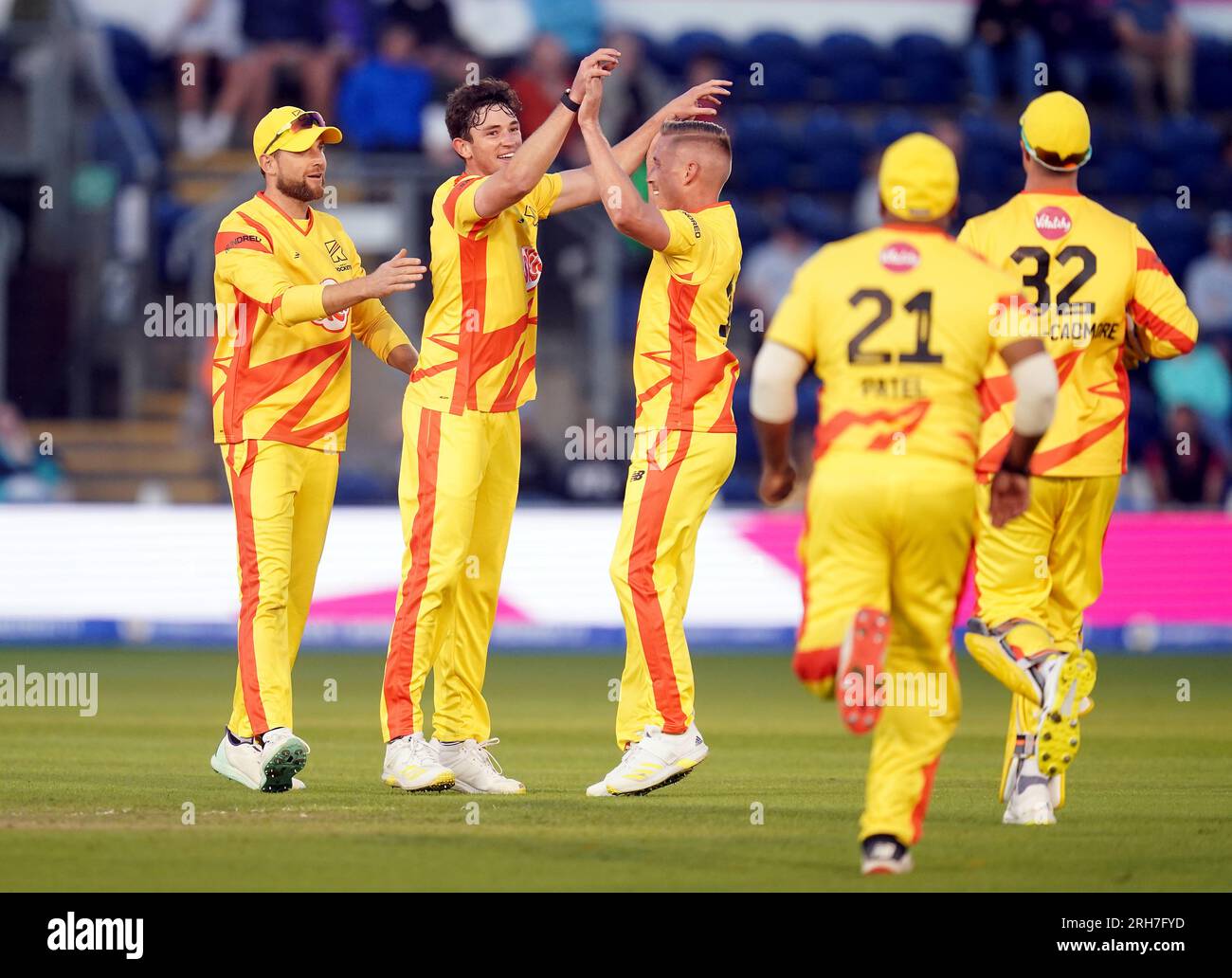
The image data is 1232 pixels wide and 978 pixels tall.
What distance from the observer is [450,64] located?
63.4 ft

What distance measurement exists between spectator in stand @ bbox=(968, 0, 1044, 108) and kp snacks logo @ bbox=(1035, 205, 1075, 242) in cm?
1351

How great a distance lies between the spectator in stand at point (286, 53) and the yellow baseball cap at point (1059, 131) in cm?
1187

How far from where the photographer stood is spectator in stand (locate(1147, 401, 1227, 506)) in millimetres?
17656

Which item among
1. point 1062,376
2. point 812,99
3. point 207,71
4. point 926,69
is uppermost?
point 926,69

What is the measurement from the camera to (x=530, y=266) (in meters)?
8.84

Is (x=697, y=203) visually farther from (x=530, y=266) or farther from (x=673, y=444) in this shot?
(x=673, y=444)

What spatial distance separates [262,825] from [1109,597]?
997 centimetres

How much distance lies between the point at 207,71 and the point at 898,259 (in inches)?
557

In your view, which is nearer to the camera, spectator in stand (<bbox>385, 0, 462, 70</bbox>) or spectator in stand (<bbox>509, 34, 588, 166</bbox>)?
spectator in stand (<bbox>509, 34, 588, 166</bbox>)

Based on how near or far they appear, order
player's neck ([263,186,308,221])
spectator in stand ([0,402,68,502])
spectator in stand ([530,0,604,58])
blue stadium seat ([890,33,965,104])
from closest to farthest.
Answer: player's neck ([263,186,308,221]), spectator in stand ([0,402,68,502]), spectator in stand ([530,0,604,58]), blue stadium seat ([890,33,965,104])

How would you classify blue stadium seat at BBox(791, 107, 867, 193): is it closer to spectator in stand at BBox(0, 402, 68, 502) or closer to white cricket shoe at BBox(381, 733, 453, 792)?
spectator in stand at BBox(0, 402, 68, 502)

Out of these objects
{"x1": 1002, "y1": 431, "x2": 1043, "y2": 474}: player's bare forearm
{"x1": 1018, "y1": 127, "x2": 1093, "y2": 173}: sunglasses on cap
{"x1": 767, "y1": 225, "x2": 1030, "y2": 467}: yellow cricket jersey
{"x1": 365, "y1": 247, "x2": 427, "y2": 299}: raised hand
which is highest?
{"x1": 1018, "y1": 127, "x2": 1093, "y2": 173}: sunglasses on cap

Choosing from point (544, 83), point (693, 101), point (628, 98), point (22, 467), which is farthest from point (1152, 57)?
point (693, 101)

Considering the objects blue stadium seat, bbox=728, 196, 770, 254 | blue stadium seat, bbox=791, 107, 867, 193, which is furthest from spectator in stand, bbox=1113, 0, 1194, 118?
blue stadium seat, bbox=728, 196, 770, 254
